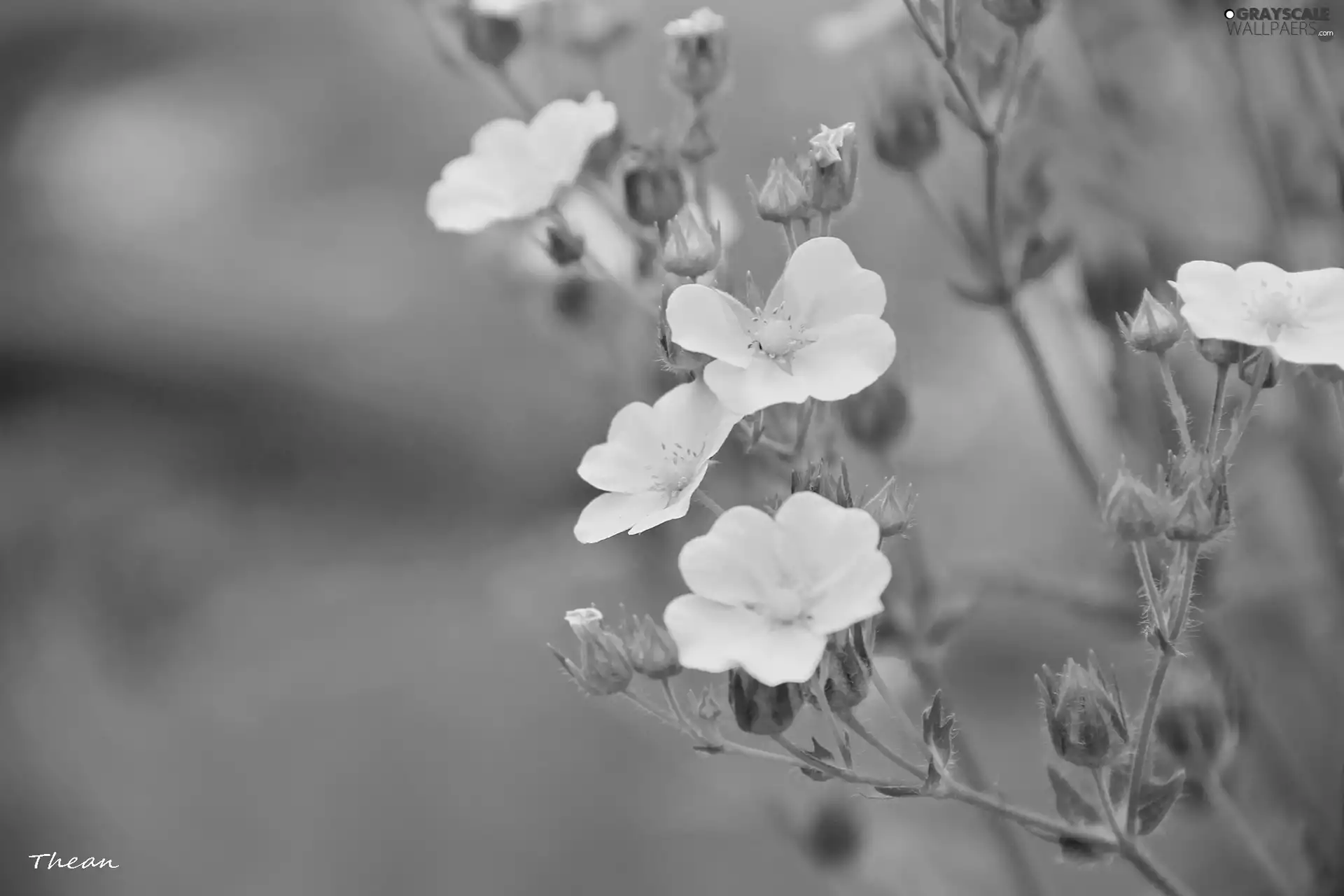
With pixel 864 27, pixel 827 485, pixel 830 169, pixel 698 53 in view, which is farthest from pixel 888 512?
pixel 864 27

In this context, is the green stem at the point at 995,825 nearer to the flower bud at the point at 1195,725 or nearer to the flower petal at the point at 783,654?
the flower bud at the point at 1195,725

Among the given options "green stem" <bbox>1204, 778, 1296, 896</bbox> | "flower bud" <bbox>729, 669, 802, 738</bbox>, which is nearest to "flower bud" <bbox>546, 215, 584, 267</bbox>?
"flower bud" <bbox>729, 669, 802, 738</bbox>

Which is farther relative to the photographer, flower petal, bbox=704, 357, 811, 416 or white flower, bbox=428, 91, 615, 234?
white flower, bbox=428, 91, 615, 234

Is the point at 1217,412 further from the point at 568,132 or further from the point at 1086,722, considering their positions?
the point at 568,132

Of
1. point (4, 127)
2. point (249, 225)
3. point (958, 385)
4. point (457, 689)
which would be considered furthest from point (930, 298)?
point (4, 127)

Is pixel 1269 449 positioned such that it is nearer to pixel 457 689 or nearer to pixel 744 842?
pixel 744 842

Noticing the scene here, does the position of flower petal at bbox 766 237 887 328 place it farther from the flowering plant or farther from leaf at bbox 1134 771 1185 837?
leaf at bbox 1134 771 1185 837

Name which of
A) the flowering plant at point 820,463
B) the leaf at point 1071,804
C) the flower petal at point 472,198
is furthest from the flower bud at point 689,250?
the leaf at point 1071,804
